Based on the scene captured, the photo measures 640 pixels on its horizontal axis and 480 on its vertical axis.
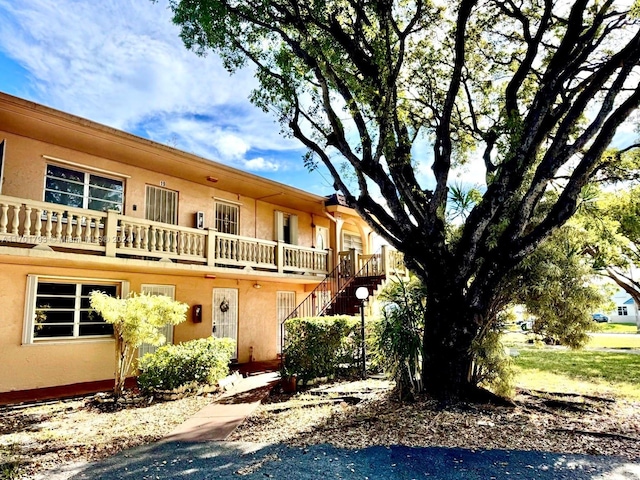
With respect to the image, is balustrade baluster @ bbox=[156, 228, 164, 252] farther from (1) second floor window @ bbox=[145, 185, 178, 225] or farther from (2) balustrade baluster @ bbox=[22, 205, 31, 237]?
(2) balustrade baluster @ bbox=[22, 205, 31, 237]

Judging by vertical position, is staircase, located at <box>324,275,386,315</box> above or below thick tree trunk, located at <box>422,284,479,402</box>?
above

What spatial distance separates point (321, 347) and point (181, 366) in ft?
11.4

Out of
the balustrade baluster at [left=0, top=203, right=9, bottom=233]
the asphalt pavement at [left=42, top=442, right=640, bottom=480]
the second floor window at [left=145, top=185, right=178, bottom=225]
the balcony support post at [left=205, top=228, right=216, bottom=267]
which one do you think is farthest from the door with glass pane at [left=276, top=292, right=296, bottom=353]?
the asphalt pavement at [left=42, top=442, right=640, bottom=480]

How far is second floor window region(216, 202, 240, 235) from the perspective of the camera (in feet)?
51.0

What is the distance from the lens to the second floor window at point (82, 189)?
36.8 feet

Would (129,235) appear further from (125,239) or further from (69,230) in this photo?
(69,230)

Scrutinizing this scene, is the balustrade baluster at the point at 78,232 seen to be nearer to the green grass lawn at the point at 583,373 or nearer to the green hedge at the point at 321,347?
the green hedge at the point at 321,347

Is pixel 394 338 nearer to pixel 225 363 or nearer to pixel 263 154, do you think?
pixel 225 363

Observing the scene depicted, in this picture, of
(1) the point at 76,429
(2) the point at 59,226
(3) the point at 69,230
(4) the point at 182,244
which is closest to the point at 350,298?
(4) the point at 182,244

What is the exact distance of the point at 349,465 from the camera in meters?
5.38

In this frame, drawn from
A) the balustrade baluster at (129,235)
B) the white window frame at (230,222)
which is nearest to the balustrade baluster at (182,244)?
the balustrade baluster at (129,235)

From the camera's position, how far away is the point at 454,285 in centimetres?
810

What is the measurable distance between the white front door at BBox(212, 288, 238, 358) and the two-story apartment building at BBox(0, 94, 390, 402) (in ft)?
0.13

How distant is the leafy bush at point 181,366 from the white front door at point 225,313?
13.8ft
